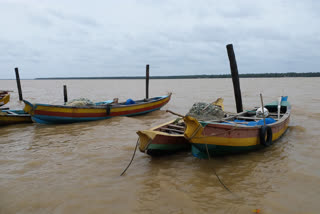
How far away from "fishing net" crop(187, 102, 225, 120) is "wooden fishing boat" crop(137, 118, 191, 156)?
0.60 metres

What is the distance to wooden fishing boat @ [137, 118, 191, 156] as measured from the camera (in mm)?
5633

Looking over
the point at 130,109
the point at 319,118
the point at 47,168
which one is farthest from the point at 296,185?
the point at 130,109

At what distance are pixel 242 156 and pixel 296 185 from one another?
1675mm

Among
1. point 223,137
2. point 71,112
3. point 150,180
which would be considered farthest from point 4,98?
point 223,137

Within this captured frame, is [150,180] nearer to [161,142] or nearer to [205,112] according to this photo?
[161,142]

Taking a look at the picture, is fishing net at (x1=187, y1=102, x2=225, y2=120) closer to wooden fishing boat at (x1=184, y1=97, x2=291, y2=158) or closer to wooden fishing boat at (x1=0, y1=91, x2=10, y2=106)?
wooden fishing boat at (x1=184, y1=97, x2=291, y2=158)

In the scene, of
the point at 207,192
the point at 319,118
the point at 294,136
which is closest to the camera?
the point at 207,192

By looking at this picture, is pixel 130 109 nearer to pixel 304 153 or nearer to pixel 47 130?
pixel 47 130

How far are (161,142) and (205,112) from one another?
1724 millimetres

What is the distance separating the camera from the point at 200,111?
6.77m

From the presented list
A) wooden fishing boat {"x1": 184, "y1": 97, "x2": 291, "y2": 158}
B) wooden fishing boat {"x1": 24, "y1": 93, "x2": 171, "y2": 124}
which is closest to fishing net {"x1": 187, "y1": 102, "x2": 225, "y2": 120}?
wooden fishing boat {"x1": 184, "y1": 97, "x2": 291, "y2": 158}

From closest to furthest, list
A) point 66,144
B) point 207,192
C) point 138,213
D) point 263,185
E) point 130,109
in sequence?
point 138,213
point 207,192
point 263,185
point 66,144
point 130,109

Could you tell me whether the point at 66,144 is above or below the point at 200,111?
below

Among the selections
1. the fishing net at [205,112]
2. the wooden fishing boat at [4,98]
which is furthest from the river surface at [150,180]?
the wooden fishing boat at [4,98]
